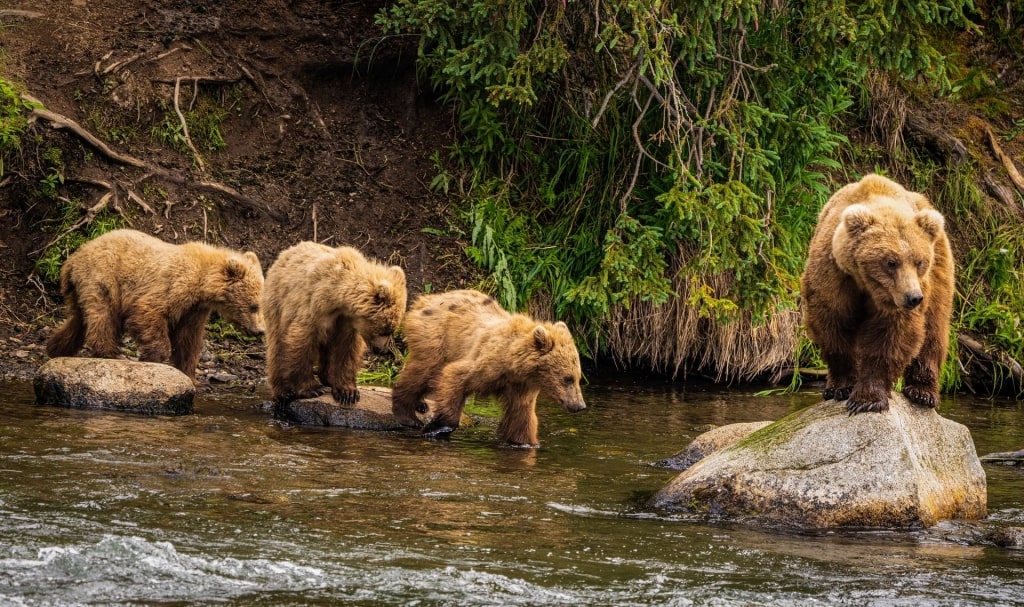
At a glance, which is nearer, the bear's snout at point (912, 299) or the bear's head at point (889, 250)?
the bear's snout at point (912, 299)

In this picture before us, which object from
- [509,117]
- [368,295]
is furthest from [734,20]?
[368,295]

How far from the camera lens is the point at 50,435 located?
24.7 feet

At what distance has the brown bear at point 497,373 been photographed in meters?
8.67

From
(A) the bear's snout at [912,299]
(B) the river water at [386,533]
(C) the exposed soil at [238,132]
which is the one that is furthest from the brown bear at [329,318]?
(A) the bear's snout at [912,299]

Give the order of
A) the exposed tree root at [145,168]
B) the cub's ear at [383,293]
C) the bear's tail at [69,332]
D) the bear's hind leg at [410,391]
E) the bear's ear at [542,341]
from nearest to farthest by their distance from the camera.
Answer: the bear's ear at [542,341] → the cub's ear at [383,293] → the bear's hind leg at [410,391] → the bear's tail at [69,332] → the exposed tree root at [145,168]

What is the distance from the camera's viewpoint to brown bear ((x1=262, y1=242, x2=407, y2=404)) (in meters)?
8.95

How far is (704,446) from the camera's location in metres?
8.38

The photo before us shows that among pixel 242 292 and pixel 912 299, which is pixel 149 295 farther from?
pixel 912 299

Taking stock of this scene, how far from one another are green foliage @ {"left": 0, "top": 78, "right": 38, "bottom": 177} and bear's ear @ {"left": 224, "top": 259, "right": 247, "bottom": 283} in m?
2.59

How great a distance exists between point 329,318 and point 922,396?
166 inches

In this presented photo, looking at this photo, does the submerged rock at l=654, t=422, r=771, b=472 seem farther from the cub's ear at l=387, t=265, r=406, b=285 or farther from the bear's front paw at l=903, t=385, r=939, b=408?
the cub's ear at l=387, t=265, r=406, b=285

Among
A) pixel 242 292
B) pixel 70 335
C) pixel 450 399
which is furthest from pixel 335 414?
pixel 70 335

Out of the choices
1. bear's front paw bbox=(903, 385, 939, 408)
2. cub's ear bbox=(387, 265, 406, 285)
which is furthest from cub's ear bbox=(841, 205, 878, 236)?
cub's ear bbox=(387, 265, 406, 285)

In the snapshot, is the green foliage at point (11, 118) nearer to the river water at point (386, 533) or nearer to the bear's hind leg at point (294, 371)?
the river water at point (386, 533)
